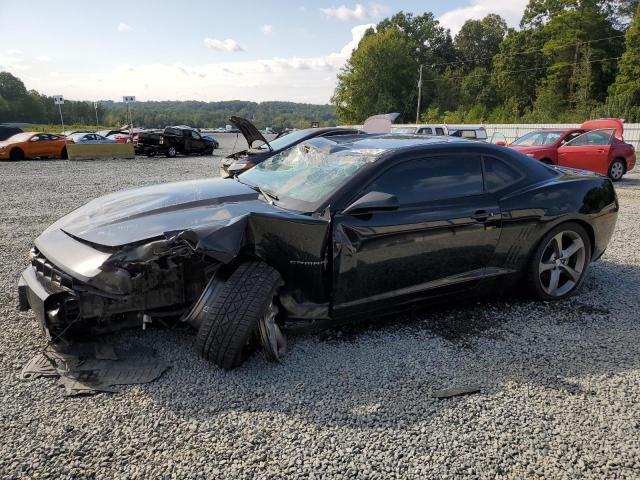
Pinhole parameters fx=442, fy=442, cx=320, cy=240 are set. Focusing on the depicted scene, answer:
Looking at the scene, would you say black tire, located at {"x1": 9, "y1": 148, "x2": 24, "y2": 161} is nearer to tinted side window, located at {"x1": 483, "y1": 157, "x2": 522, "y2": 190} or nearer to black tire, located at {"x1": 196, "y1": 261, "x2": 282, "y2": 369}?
black tire, located at {"x1": 196, "y1": 261, "x2": 282, "y2": 369}

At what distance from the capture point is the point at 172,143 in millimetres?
21141

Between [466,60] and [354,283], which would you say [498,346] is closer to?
[354,283]

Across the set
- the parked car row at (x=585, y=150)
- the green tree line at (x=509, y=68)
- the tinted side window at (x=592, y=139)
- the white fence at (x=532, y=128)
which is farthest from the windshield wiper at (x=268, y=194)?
the green tree line at (x=509, y=68)

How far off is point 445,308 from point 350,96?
6252cm

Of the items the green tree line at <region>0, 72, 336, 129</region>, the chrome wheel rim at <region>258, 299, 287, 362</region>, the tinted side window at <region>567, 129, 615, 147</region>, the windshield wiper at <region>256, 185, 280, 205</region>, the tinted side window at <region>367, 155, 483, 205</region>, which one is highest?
the green tree line at <region>0, 72, 336, 129</region>

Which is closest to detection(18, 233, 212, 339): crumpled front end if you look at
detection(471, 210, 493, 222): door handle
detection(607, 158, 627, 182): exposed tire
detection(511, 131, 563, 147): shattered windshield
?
detection(471, 210, 493, 222): door handle

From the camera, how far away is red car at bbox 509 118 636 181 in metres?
11.4

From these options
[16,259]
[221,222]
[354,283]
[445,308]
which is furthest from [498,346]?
[16,259]

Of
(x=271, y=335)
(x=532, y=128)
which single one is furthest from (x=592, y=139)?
(x=532, y=128)

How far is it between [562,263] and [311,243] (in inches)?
95.2

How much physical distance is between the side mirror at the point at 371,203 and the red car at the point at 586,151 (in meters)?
9.97

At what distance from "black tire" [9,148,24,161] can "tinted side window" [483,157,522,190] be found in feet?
66.3

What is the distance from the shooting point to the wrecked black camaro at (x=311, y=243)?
8.62ft

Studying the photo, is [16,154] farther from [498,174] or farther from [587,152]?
[587,152]
